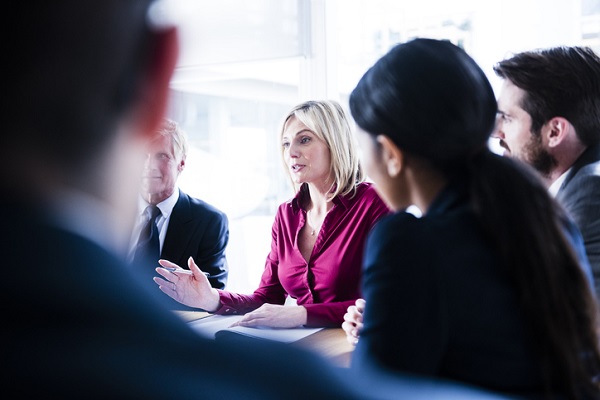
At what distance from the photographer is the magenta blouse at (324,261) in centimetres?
234

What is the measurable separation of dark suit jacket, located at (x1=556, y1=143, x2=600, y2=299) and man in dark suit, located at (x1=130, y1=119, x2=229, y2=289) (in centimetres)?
156

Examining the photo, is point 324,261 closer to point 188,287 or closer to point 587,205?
point 188,287

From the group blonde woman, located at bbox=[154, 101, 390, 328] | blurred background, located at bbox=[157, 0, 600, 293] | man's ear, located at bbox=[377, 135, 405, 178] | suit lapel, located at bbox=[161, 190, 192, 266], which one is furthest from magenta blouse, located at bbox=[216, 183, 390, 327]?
man's ear, located at bbox=[377, 135, 405, 178]

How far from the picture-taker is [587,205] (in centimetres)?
175

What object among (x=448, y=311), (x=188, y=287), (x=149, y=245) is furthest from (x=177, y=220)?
(x=448, y=311)

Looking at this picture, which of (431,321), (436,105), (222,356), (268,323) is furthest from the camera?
(268,323)

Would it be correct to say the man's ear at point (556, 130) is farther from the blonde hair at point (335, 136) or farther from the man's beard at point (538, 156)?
the blonde hair at point (335, 136)

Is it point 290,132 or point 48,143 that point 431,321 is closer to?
point 48,143

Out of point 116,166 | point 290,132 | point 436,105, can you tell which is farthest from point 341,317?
point 116,166

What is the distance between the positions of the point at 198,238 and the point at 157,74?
2.34 m

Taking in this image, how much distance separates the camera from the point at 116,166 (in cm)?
38

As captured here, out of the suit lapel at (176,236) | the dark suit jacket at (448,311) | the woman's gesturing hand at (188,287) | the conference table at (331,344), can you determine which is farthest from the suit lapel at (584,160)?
the suit lapel at (176,236)

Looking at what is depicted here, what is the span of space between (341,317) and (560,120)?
40.4 inches

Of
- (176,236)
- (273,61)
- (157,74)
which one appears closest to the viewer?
(157,74)
